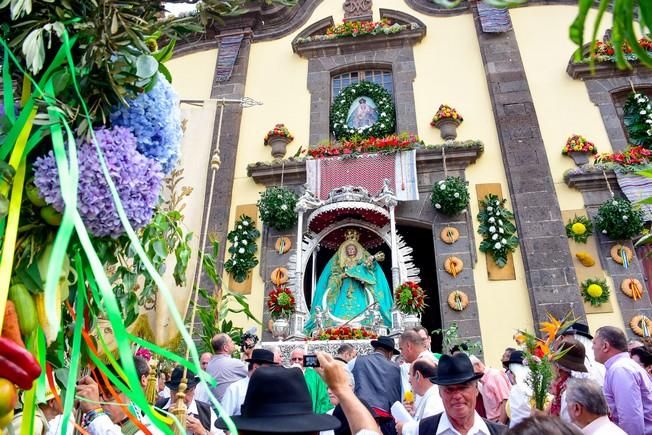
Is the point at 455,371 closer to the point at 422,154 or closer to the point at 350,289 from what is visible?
the point at 350,289

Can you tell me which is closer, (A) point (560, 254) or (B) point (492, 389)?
(B) point (492, 389)

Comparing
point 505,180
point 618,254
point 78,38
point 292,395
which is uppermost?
point 505,180

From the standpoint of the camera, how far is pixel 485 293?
31.9 feet

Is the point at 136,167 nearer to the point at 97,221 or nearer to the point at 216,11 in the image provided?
the point at 97,221

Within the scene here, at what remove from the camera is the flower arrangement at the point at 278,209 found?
1069cm

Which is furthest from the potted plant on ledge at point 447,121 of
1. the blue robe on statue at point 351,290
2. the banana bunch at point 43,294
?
the banana bunch at point 43,294

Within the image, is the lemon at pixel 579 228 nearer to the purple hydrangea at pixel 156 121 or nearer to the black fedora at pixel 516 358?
the black fedora at pixel 516 358

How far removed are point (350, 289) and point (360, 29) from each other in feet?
A: 23.2

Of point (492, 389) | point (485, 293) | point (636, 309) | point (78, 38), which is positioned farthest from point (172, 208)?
point (636, 309)

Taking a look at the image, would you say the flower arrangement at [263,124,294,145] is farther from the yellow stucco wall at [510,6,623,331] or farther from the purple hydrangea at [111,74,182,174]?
the purple hydrangea at [111,74,182,174]

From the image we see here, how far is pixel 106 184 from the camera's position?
1.28 meters

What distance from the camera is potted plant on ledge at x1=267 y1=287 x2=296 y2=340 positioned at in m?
9.36

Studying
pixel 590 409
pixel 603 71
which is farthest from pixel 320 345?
pixel 603 71

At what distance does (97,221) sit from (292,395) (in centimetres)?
89
